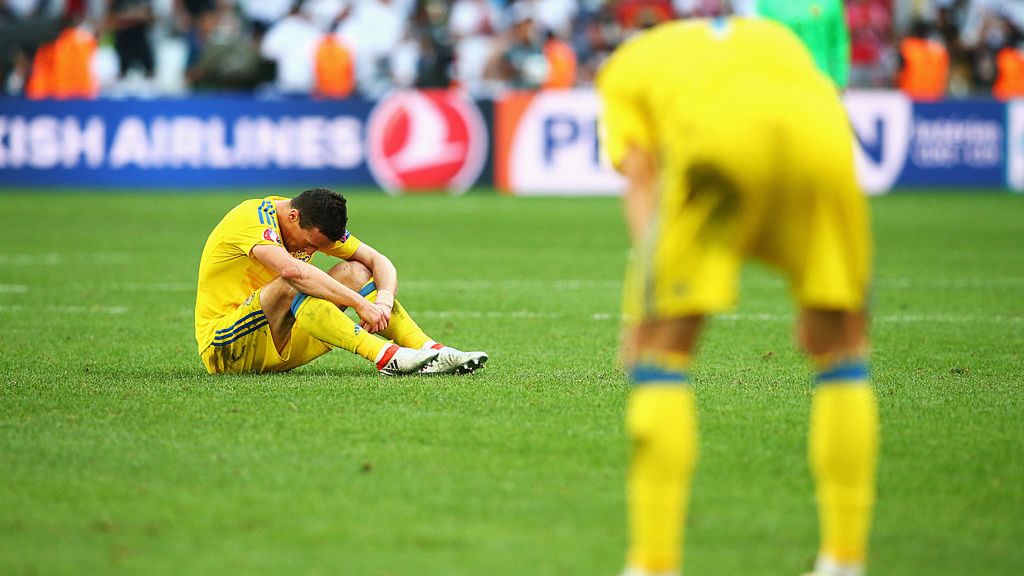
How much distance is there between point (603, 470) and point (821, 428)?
1.44 metres

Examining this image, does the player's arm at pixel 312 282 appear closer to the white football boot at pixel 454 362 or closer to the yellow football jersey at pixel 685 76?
the white football boot at pixel 454 362

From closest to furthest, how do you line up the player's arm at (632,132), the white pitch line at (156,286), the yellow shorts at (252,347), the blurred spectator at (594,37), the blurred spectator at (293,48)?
the player's arm at (632,132) < the yellow shorts at (252,347) < the white pitch line at (156,286) < the blurred spectator at (293,48) < the blurred spectator at (594,37)

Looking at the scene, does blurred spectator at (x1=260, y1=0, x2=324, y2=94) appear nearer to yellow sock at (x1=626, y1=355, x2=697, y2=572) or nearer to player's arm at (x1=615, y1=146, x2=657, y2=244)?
player's arm at (x1=615, y1=146, x2=657, y2=244)

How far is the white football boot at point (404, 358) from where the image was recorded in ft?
23.1

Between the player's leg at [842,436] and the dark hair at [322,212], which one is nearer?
the player's leg at [842,436]

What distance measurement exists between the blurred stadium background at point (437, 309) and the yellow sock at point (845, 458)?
30 cm

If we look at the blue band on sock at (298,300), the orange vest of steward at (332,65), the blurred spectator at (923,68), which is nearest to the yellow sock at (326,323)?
the blue band on sock at (298,300)

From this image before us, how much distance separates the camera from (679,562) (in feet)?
13.2

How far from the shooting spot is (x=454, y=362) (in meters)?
7.04

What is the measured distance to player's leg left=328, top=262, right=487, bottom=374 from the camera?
704cm

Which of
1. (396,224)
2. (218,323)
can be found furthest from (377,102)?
(218,323)

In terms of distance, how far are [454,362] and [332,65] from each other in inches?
741

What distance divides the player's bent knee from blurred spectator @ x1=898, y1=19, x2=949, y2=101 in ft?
64.0

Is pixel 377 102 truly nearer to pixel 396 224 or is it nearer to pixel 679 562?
pixel 396 224
